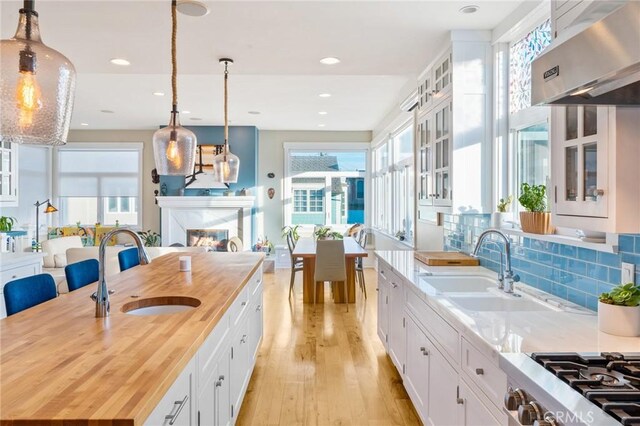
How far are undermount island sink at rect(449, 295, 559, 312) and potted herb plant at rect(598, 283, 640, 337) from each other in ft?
1.45

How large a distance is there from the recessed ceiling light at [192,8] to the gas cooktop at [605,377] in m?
2.56

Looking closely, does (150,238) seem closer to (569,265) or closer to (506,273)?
(506,273)

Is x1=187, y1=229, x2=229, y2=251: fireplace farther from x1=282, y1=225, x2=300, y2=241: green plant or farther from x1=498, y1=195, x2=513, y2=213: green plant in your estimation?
x1=498, y1=195, x2=513, y2=213: green plant

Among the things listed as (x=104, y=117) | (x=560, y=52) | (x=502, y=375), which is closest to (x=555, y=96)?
(x=560, y=52)

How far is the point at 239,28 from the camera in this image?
114 inches

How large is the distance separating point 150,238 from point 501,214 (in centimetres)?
711

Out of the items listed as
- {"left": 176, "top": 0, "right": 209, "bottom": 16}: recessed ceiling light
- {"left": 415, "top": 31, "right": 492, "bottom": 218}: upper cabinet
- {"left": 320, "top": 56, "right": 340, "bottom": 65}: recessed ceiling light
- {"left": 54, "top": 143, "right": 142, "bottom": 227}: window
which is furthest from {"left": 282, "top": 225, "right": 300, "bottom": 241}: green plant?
{"left": 176, "top": 0, "right": 209, "bottom": 16}: recessed ceiling light

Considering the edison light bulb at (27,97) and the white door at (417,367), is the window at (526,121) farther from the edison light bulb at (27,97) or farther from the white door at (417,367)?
the edison light bulb at (27,97)

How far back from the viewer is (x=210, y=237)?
833 centimetres

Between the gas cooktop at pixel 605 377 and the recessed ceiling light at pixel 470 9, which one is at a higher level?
the recessed ceiling light at pixel 470 9

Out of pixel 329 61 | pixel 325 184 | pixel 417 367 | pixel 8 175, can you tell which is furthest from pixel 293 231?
pixel 417 367

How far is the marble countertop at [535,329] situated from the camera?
4.47 ft

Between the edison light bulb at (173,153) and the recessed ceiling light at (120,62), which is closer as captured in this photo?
the edison light bulb at (173,153)

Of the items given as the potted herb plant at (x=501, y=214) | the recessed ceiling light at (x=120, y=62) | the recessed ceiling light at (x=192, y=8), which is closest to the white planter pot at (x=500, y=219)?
the potted herb plant at (x=501, y=214)
